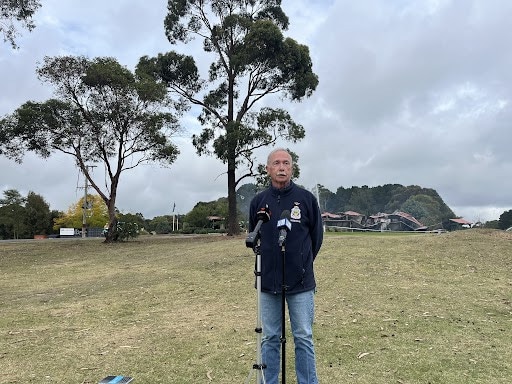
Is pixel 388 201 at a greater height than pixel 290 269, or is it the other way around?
pixel 388 201

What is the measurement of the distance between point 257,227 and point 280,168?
0.54m

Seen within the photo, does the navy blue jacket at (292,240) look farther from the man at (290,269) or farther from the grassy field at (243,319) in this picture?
the grassy field at (243,319)

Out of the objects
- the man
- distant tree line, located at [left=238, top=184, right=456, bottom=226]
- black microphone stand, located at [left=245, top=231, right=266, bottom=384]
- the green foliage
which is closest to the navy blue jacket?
the man

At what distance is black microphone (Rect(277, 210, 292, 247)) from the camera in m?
3.44

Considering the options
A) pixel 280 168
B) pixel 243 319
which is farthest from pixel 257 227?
pixel 243 319

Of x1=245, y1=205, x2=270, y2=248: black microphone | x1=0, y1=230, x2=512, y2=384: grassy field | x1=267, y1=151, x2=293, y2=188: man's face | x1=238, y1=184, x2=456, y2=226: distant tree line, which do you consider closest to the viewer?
x1=245, y1=205, x2=270, y2=248: black microphone

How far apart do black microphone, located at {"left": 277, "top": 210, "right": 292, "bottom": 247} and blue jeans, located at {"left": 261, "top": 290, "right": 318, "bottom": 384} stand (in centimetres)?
50

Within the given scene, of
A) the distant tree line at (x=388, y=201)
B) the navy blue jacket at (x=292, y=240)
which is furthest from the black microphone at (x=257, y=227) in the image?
the distant tree line at (x=388, y=201)

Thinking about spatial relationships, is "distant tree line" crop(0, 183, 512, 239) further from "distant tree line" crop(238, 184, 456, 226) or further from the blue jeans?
the blue jeans

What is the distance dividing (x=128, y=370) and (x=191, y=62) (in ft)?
75.4

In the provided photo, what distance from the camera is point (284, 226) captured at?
354 cm

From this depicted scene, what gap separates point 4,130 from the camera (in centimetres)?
2084

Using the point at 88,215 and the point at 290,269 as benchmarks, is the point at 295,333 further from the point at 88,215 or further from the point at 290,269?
the point at 88,215

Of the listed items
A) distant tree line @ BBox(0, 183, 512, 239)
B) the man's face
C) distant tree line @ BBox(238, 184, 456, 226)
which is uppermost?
distant tree line @ BBox(238, 184, 456, 226)
